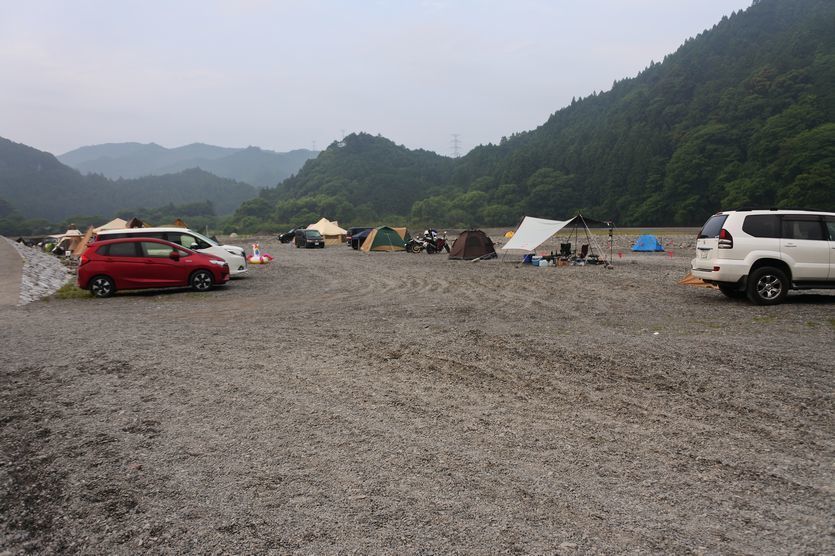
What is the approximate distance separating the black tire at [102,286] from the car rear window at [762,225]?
51.4 ft

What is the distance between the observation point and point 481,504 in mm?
3357

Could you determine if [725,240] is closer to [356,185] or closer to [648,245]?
[648,245]

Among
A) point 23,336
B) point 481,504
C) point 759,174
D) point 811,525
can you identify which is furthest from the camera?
point 759,174

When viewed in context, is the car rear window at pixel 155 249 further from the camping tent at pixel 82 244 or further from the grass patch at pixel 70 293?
the camping tent at pixel 82 244

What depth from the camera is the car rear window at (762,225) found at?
35.6 ft

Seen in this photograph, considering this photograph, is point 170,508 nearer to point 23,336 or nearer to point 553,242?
point 23,336

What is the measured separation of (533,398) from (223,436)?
3.03m

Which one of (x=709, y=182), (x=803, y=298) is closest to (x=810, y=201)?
(x=709, y=182)

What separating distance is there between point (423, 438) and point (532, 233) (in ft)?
62.5

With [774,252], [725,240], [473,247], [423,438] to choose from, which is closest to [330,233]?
[473,247]

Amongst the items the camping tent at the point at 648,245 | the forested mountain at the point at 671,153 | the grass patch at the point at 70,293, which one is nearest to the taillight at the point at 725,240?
the grass patch at the point at 70,293

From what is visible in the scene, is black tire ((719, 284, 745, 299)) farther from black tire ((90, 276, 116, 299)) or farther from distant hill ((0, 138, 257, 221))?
distant hill ((0, 138, 257, 221))

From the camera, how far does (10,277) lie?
57.1 feet

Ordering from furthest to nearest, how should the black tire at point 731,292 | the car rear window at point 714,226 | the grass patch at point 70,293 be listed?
the grass patch at point 70,293 → the black tire at point 731,292 → the car rear window at point 714,226
